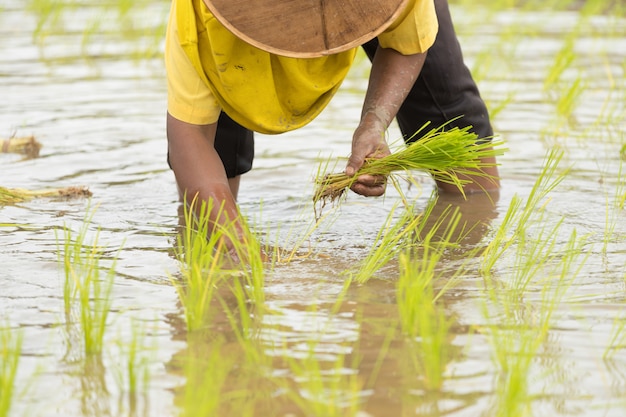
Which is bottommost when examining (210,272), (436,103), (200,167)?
(210,272)

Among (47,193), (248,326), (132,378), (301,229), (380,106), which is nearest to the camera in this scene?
(132,378)

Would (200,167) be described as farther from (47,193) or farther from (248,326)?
(47,193)

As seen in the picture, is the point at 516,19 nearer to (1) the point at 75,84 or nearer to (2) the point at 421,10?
(1) the point at 75,84

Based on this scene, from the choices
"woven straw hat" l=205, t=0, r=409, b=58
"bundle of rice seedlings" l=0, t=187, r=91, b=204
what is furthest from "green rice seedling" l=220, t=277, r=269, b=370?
"bundle of rice seedlings" l=0, t=187, r=91, b=204

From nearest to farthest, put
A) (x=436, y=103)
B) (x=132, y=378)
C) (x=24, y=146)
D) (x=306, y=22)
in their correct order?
1. (x=132, y=378)
2. (x=306, y=22)
3. (x=436, y=103)
4. (x=24, y=146)

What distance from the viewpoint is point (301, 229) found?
316 centimetres

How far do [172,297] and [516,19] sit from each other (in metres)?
5.54

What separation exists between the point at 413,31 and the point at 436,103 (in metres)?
0.63

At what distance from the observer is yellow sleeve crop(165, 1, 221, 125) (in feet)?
8.52

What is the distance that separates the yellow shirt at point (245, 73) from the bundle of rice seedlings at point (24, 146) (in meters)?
1.63

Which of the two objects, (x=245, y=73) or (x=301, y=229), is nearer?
(x=245, y=73)

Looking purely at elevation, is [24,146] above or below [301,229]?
above

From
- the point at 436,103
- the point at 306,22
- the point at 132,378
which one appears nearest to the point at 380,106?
the point at 306,22

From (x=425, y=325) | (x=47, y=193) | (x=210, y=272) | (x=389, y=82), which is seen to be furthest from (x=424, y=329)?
(x=47, y=193)
